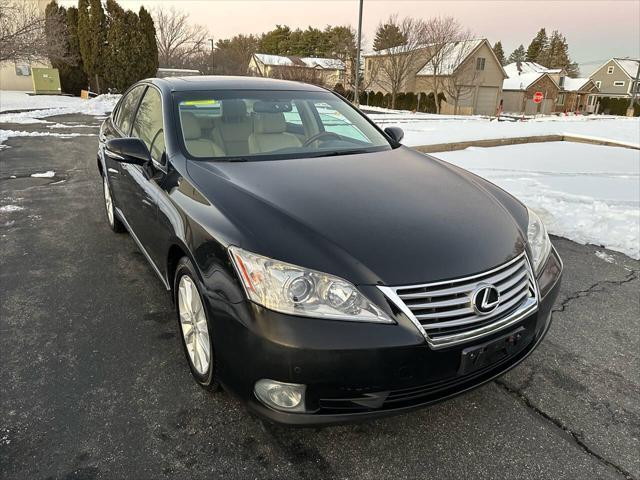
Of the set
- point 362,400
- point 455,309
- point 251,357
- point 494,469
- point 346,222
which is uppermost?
point 346,222

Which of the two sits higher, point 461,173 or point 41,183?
point 461,173

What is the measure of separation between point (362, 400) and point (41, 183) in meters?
7.03

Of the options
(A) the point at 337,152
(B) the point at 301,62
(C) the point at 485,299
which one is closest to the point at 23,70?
(B) the point at 301,62

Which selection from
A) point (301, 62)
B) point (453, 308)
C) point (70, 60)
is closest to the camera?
point (453, 308)

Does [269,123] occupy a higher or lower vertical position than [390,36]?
lower

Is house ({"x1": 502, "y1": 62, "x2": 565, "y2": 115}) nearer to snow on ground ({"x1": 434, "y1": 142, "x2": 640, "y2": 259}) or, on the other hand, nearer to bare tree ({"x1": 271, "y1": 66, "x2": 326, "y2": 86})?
bare tree ({"x1": 271, "y1": 66, "x2": 326, "y2": 86})

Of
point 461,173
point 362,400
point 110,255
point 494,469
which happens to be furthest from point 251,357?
point 110,255

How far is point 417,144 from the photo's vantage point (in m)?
9.73

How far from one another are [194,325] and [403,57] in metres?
40.7

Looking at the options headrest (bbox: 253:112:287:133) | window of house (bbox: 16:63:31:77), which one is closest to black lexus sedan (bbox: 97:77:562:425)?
headrest (bbox: 253:112:287:133)

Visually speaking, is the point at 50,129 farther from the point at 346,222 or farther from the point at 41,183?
the point at 346,222

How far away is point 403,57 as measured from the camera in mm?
39031

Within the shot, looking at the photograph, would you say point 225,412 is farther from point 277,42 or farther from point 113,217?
point 277,42

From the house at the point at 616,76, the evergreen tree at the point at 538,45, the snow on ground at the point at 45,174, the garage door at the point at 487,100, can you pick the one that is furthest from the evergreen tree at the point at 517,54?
the snow on ground at the point at 45,174
